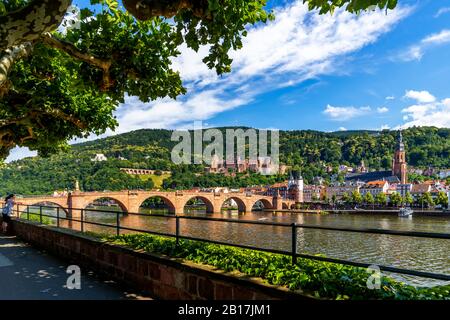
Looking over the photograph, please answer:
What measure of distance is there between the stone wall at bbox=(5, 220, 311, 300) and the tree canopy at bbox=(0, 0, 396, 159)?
2.60 metres

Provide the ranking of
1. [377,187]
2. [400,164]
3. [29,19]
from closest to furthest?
[29,19]
[377,187]
[400,164]

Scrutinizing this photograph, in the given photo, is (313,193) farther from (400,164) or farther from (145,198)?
(145,198)

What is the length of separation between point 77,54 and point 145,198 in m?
62.0

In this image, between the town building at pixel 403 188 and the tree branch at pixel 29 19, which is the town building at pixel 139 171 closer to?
the town building at pixel 403 188

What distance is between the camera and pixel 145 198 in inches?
2635

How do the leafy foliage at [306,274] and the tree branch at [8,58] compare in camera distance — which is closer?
the leafy foliage at [306,274]

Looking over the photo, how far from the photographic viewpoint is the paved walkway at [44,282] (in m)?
Answer: 5.02

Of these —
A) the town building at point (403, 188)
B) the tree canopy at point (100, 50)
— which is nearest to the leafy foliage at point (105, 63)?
the tree canopy at point (100, 50)

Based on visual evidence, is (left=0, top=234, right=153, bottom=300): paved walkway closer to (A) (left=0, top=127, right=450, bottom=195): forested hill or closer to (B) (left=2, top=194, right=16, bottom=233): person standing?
(B) (left=2, top=194, right=16, bottom=233): person standing

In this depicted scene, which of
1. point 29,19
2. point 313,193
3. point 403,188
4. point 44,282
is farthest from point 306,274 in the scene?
point 313,193

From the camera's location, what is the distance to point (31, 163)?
4154 inches

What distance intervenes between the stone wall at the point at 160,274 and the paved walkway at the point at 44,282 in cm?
20
